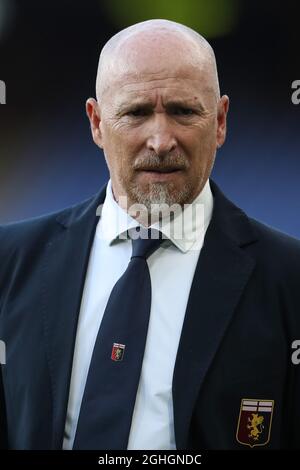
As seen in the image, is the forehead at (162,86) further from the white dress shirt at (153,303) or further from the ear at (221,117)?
Result: the white dress shirt at (153,303)

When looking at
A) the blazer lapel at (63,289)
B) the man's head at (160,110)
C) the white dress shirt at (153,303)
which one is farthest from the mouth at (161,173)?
the blazer lapel at (63,289)

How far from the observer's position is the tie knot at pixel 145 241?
1482 mm

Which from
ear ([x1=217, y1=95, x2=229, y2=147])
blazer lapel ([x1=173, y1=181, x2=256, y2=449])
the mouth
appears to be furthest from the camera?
ear ([x1=217, y1=95, x2=229, y2=147])

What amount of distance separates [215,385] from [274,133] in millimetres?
926

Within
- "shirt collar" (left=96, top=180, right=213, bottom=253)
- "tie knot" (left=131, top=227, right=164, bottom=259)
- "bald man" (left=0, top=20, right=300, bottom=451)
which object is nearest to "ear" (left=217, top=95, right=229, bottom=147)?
"bald man" (left=0, top=20, right=300, bottom=451)

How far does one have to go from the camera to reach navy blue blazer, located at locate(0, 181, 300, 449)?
1356mm

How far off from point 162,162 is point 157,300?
304 mm

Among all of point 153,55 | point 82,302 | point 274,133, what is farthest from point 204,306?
point 274,133

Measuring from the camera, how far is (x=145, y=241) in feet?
4.90

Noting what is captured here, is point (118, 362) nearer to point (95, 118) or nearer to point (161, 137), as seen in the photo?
point (161, 137)

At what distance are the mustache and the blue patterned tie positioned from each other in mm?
175

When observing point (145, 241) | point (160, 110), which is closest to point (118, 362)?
point (145, 241)

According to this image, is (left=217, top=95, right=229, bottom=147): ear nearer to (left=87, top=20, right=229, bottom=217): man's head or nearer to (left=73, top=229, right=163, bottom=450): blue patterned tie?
(left=87, top=20, right=229, bottom=217): man's head

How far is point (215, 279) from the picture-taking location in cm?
144
